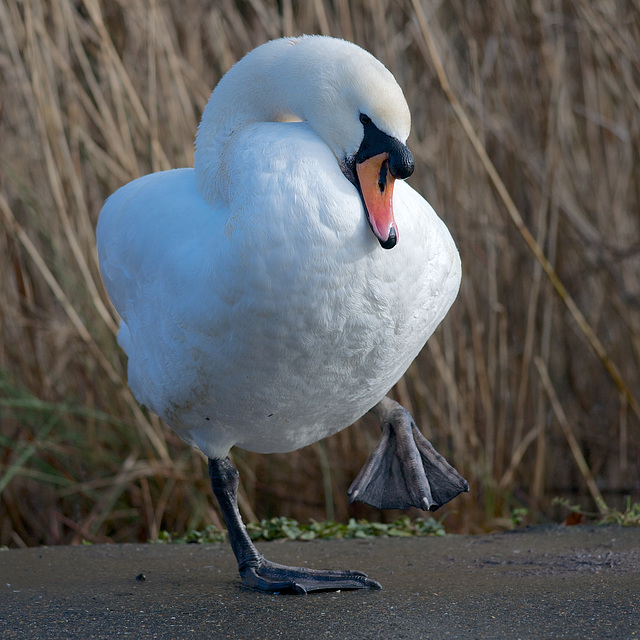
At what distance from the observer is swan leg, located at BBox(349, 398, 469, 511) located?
247 cm

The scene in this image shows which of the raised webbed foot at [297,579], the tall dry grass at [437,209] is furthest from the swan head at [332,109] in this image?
the tall dry grass at [437,209]

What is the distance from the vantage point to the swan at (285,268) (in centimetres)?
188

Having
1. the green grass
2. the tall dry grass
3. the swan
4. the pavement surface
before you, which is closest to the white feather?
the swan

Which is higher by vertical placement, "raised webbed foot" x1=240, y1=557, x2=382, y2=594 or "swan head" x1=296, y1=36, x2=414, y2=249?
"swan head" x1=296, y1=36, x2=414, y2=249

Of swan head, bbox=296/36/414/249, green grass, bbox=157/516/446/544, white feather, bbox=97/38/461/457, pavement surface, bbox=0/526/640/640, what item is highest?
swan head, bbox=296/36/414/249

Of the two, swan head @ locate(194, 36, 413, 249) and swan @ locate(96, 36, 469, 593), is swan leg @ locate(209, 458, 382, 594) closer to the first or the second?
swan @ locate(96, 36, 469, 593)

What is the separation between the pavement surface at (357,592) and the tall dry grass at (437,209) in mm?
869

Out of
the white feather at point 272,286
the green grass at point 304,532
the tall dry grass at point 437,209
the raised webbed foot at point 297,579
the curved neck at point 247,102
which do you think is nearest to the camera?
the white feather at point 272,286

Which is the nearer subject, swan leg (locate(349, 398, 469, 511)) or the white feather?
the white feather

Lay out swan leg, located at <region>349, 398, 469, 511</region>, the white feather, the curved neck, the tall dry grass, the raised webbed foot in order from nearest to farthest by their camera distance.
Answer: the white feather < the curved neck < the raised webbed foot < swan leg, located at <region>349, 398, 469, 511</region> < the tall dry grass

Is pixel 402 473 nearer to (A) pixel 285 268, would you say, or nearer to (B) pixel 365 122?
(A) pixel 285 268

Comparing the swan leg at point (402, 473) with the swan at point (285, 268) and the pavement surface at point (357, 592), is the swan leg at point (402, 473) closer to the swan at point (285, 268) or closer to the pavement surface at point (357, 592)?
the swan at point (285, 268)

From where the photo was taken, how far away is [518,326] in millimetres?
4332

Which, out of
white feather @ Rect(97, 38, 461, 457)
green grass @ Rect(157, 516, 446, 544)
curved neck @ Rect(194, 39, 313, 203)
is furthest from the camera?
green grass @ Rect(157, 516, 446, 544)
